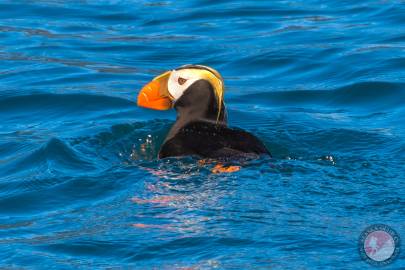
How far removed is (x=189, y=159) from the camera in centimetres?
749

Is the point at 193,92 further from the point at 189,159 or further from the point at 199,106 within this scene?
the point at 189,159

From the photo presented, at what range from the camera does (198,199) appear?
6.86 meters

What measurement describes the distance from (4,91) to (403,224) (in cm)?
541

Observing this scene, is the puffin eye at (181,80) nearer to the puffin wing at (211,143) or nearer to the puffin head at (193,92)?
the puffin head at (193,92)

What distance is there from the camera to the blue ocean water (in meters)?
6.29

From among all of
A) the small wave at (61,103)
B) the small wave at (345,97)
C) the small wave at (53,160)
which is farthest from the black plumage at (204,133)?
the small wave at (345,97)

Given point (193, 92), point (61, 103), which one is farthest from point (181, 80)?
point (61, 103)

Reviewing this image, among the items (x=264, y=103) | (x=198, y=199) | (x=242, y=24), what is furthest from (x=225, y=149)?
(x=242, y=24)

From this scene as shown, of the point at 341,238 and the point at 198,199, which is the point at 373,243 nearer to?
the point at 341,238

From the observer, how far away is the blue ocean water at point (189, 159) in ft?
20.6

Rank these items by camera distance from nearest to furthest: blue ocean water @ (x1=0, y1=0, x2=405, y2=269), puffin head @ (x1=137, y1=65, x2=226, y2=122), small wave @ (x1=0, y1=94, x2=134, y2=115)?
blue ocean water @ (x1=0, y1=0, x2=405, y2=269) → puffin head @ (x1=137, y1=65, x2=226, y2=122) → small wave @ (x1=0, y1=94, x2=134, y2=115)

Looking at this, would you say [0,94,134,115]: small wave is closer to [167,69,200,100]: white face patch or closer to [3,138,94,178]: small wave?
[3,138,94,178]: small wave

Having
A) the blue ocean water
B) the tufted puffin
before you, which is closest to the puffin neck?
the tufted puffin

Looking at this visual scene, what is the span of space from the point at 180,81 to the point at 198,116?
291 millimetres
